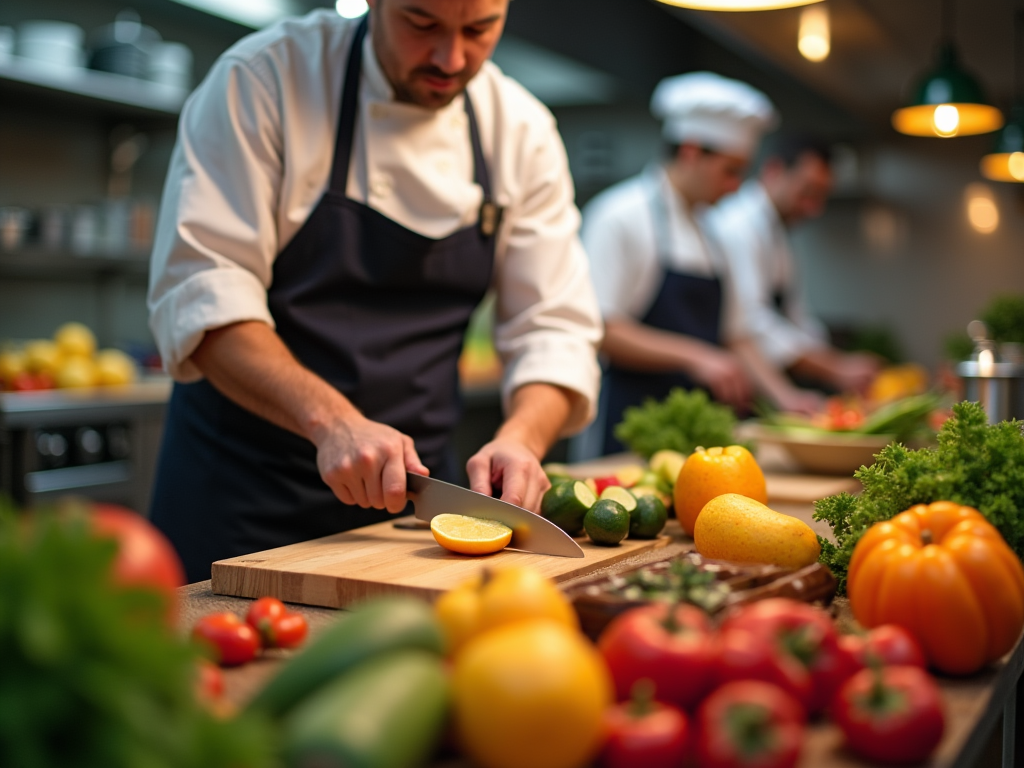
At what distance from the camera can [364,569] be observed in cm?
149

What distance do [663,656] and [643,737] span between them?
0.27 ft

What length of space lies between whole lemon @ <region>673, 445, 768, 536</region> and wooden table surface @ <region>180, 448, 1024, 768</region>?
1.21 ft

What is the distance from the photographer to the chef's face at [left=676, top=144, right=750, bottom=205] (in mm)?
4180

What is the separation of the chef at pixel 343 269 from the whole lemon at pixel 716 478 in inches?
10.1

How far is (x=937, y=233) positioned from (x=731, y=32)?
13.1 ft

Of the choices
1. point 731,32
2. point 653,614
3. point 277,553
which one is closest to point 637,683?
point 653,614

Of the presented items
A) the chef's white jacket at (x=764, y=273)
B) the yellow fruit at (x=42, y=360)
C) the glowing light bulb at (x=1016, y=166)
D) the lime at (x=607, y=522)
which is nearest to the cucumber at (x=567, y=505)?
the lime at (x=607, y=522)

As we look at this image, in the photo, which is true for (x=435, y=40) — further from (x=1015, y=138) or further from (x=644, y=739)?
(x=1015, y=138)

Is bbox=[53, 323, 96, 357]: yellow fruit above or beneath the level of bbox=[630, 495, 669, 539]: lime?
above

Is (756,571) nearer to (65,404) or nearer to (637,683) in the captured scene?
(637,683)

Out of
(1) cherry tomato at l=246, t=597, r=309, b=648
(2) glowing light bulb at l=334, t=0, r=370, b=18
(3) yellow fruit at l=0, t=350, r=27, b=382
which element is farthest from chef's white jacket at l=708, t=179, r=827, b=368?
(1) cherry tomato at l=246, t=597, r=309, b=648

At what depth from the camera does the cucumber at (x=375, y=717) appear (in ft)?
2.31

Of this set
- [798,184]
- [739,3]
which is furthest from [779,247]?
[739,3]

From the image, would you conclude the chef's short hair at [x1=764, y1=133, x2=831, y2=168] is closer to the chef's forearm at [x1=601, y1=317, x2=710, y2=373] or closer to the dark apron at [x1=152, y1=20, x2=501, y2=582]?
the chef's forearm at [x1=601, y1=317, x2=710, y2=373]
